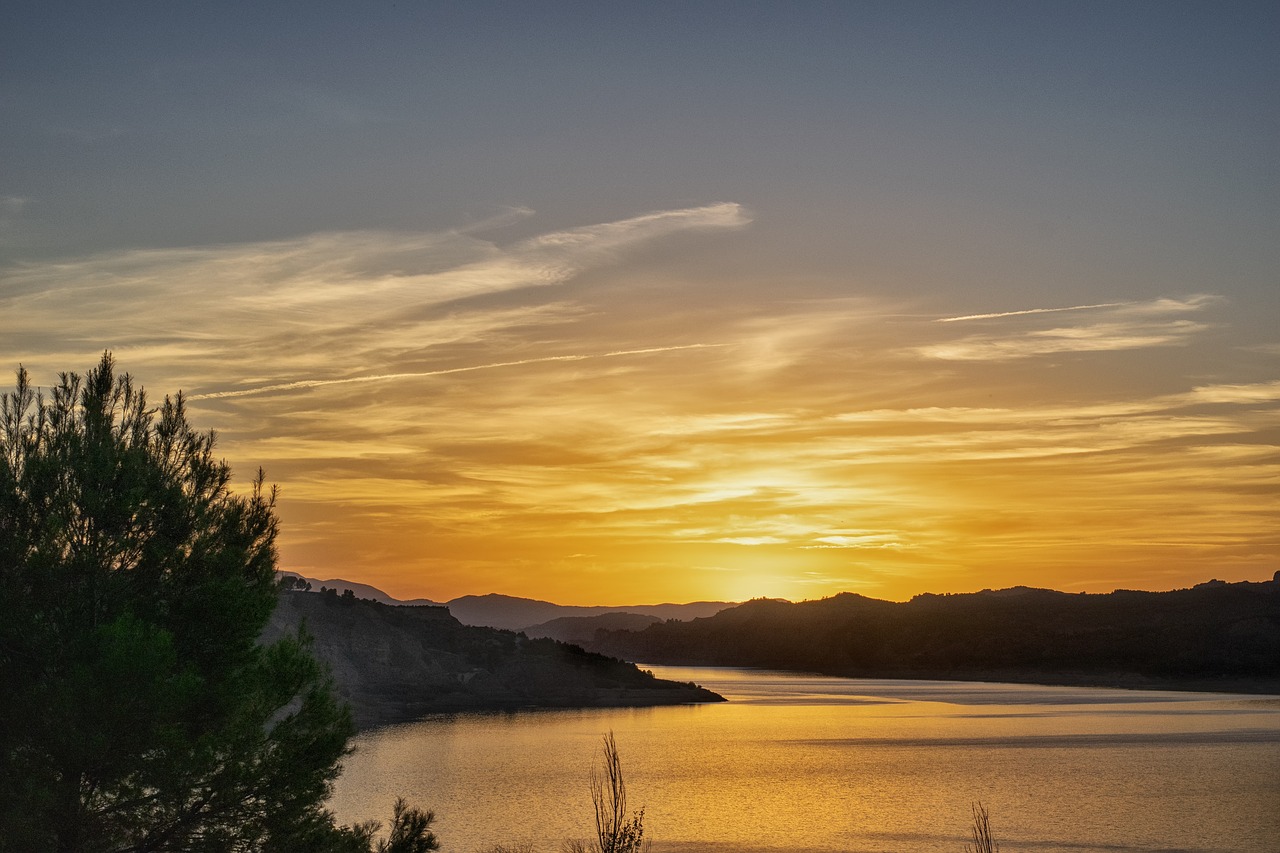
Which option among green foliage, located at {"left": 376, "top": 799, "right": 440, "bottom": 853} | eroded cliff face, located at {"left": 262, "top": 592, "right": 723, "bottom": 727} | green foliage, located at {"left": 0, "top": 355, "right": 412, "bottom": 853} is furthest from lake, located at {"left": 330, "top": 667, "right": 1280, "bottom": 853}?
green foliage, located at {"left": 0, "top": 355, "right": 412, "bottom": 853}

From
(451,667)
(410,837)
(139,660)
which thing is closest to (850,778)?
(410,837)

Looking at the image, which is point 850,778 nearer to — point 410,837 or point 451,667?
point 410,837

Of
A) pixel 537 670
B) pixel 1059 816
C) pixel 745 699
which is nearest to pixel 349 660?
pixel 537 670

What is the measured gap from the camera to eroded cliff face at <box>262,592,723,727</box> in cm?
13025

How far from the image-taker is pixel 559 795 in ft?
192

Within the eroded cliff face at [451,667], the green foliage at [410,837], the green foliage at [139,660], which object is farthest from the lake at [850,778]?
the green foliage at [139,660]

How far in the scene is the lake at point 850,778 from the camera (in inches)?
1859

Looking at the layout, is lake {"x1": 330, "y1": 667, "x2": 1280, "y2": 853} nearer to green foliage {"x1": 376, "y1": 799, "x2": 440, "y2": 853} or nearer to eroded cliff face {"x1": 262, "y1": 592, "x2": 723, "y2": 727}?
eroded cliff face {"x1": 262, "y1": 592, "x2": 723, "y2": 727}

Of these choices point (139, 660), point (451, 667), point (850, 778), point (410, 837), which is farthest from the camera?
point (451, 667)

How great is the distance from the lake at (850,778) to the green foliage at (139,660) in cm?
2279

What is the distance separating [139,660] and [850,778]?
57569 millimetres

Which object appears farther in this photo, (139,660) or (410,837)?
(410,837)

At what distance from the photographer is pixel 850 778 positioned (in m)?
69.2

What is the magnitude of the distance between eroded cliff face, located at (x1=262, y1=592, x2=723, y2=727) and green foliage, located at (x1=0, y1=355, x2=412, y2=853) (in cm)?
10362
